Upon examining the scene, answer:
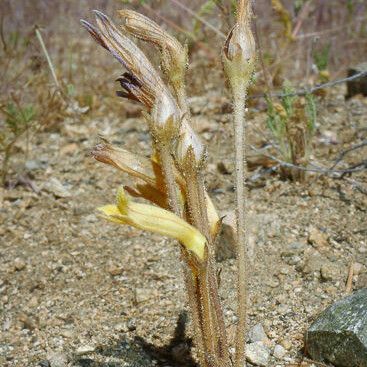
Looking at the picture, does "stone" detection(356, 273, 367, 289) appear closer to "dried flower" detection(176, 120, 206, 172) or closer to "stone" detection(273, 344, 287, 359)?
"stone" detection(273, 344, 287, 359)

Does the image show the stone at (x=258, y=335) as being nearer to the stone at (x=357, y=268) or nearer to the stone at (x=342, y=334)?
the stone at (x=342, y=334)

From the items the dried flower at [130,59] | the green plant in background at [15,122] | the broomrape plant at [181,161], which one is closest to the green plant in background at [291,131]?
the green plant in background at [15,122]

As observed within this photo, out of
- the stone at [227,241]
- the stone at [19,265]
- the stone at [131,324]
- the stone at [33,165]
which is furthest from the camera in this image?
the stone at [33,165]

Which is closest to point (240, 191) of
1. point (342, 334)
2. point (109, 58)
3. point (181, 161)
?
point (181, 161)

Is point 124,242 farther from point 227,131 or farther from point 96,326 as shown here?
point 227,131

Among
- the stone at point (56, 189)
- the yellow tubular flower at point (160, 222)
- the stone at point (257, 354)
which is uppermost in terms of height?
the stone at point (56, 189)

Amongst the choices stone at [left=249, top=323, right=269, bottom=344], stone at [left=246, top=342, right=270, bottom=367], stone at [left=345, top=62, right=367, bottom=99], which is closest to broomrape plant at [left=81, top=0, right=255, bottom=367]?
stone at [left=246, top=342, right=270, bottom=367]

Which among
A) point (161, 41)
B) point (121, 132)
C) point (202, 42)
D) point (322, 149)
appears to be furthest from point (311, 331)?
point (202, 42)

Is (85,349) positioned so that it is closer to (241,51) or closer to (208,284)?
(208,284)
